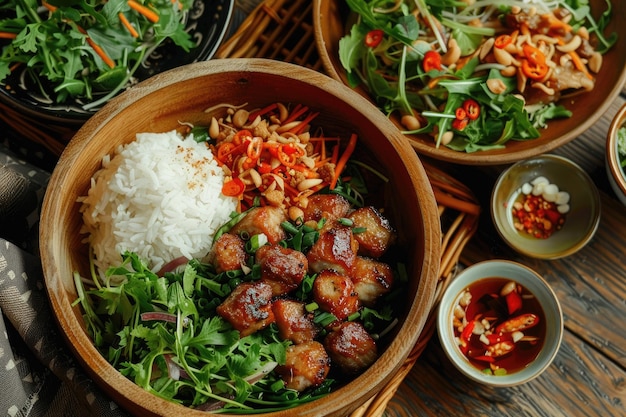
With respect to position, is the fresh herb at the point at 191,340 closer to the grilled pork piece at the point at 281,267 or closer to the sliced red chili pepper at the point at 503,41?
the grilled pork piece at the point at 281,267

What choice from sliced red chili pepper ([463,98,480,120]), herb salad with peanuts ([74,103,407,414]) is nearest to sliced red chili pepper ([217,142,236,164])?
herb salad with peanuts ([74,103,407,414])

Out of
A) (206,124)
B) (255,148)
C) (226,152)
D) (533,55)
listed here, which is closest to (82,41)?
(206,124)

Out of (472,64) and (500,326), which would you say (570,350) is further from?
(472,64)

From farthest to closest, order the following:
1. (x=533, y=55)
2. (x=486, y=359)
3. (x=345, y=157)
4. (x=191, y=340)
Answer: (x=533, y=55), (x=486, y=359), (x=345, y=157), (x=191, y=340)

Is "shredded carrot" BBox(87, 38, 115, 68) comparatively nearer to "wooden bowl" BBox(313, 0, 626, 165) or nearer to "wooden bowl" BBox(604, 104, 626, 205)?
"wooden bowl" BBox(313, 0, 626, 165)

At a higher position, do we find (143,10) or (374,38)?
(143,10)

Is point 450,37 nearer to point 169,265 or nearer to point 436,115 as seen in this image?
point 436,115
